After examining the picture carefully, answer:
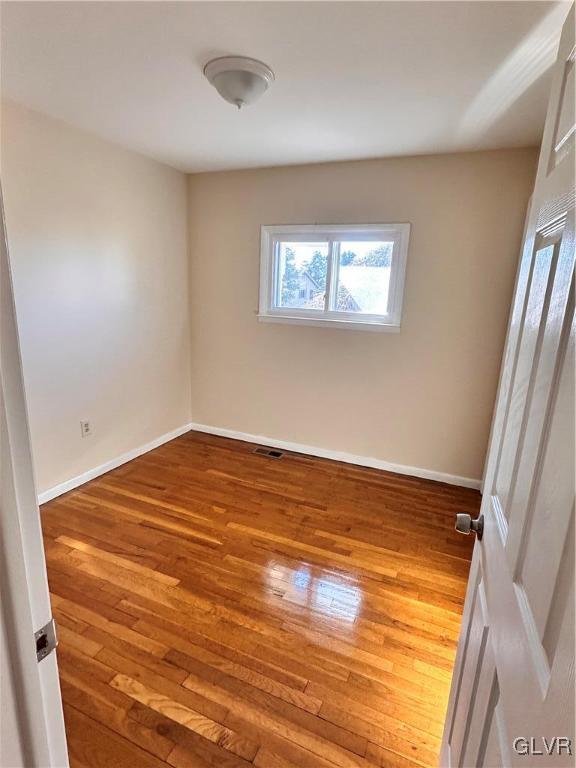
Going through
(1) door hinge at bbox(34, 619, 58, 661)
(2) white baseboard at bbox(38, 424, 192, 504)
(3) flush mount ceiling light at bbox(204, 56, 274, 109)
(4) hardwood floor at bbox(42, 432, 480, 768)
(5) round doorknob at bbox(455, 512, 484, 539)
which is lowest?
(4) hardwood floor at bbox(42, 432, 480, 768)

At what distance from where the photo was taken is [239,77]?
1.71 meters

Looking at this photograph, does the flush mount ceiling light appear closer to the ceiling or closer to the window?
the ceiling

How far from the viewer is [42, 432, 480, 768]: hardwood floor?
131 cm

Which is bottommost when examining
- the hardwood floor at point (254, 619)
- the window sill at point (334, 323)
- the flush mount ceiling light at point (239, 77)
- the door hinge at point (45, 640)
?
the hardwood floor at point (254, 619)

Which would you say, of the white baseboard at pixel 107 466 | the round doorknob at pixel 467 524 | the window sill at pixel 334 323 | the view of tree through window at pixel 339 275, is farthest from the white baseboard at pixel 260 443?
the round doorknob at pixel 467 524

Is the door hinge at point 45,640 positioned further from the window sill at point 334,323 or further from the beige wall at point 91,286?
the window sill at point 334,323

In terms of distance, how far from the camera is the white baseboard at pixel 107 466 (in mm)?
2691

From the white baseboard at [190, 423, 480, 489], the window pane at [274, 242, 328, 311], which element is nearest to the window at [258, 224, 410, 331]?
the window pane at [274, 242, 328, 311]

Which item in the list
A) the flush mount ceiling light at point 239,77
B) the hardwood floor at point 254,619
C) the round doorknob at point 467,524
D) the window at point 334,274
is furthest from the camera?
the window at point 334,274

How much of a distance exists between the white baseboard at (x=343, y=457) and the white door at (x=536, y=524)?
7.42 feet

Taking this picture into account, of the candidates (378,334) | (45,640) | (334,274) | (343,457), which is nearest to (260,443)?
(343,457)

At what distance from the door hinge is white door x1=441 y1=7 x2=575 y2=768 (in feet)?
2.41

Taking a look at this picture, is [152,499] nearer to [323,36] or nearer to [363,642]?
[363,642]

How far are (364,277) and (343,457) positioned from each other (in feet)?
5.00
